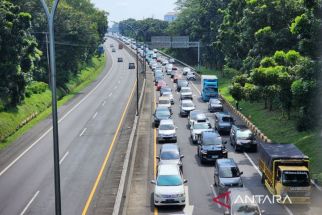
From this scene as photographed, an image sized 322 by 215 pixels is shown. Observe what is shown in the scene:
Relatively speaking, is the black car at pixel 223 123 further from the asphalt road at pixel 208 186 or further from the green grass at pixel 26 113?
the green grass at pixel 26 113

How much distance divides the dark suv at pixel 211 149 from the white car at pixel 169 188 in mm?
6717

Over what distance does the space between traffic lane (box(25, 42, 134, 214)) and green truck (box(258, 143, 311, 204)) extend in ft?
31.5

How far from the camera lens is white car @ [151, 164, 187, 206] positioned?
2512 centimetres

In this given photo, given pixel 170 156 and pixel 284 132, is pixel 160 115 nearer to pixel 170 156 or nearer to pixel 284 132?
pixel 284 132

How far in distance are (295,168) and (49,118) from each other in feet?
108

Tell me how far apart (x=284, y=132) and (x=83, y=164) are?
1684cm

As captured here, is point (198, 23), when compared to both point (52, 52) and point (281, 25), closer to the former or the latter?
point (281, 25)

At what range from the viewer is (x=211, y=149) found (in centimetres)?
3400

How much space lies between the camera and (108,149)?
1534 inches

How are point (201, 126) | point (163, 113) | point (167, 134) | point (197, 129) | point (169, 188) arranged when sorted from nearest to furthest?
1. point (169, 188)
2. point (167, 134)
3. point (197, 129)
4. point (201, 126)
5. point (163, 113)

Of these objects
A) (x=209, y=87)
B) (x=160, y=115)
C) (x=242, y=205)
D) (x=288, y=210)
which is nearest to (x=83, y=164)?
(x=288, y=210)

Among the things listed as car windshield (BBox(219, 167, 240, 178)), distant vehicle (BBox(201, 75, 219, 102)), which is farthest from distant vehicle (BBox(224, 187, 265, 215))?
distant vehicle (BBox(201, 75, 219, 102))

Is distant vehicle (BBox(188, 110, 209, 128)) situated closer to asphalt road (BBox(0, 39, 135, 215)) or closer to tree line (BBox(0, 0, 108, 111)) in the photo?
asphalt road (BBox(0, 39, 135, 215))

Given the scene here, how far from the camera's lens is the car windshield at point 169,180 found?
26.0 metres
